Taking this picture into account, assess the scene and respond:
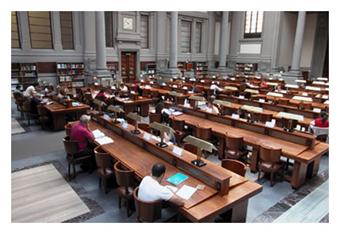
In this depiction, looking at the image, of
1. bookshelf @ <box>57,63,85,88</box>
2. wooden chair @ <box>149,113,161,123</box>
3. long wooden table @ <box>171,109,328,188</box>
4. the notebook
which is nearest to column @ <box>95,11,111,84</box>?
bookshelf @ <box>57,63,85,88</box>

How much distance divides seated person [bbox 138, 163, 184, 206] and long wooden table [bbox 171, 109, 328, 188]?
238 cm

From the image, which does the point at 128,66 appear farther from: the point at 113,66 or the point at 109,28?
the point at 109,28

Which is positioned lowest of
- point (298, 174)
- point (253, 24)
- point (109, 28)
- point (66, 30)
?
point (298, 174)

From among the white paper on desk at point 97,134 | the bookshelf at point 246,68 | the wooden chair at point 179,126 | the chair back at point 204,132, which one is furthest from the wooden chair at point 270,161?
the bookshelf at point 246,68

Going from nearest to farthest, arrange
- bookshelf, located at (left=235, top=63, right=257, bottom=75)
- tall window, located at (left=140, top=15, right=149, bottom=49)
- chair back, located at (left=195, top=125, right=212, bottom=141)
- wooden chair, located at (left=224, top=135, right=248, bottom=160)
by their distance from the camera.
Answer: wooden chair, located at (left=224, top=135, right=248, bottom=160) → chair back, located at (left=195, top=125, right=212, bottom=141) → tall window, located at (left=140, top=15, right=149, bottom=49) → bookshelf, located at (left=235, top=63, right=257, bottom=75)

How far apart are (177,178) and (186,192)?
0.36 meters

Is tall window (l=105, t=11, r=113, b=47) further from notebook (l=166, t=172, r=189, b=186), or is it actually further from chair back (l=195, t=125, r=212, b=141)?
notebook (l=166, t=172, r=189, b=186)

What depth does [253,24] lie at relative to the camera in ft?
59.7

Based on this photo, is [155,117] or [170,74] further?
[170,74]

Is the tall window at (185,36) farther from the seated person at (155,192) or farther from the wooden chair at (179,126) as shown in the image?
the seated person at (155,192)

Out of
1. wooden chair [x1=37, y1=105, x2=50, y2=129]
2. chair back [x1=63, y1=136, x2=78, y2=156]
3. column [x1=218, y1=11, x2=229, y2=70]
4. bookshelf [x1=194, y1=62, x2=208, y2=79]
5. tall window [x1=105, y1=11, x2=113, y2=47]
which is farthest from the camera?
bookshelf [x1=194, y1=62, x2=208, y2=79]

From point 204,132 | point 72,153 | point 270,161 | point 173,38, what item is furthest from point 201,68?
point 72,153

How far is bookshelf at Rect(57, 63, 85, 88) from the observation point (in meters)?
13.0

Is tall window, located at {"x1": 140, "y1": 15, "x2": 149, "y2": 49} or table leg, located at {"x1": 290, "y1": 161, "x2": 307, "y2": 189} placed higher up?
tall window, located at {"x1": 140, "y1": 15, "x2": 149, "y2": 49}
